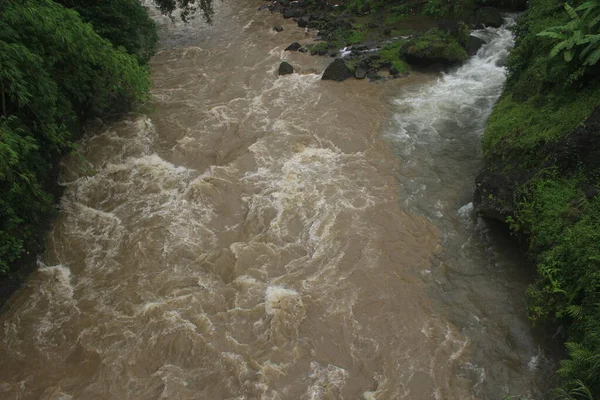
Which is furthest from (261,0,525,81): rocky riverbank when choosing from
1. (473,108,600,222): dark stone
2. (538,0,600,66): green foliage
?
(473,108,600,222): dark stone

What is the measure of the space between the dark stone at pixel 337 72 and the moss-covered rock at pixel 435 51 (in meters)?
3.05

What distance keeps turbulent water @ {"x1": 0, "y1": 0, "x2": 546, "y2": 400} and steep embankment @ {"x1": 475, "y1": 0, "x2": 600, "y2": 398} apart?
1071 millimetres

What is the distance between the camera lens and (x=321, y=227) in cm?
1274

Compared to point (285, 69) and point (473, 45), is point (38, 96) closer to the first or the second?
point (285, 69)

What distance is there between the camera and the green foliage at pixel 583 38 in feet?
37.2

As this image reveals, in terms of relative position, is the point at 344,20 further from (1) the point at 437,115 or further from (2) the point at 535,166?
(2) the point at 535,166

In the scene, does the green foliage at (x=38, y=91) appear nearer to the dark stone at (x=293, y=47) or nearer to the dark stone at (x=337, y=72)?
the dark stone at (x=337, y=72)

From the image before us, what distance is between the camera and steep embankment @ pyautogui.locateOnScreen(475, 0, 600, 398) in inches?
330

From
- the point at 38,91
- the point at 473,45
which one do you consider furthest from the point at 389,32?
the point at 38,91

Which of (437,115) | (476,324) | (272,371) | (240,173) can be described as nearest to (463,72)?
(437,115)

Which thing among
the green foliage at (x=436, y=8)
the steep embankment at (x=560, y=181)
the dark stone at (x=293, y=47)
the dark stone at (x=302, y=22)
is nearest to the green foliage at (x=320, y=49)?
the dark stone at (x=293, y=47)

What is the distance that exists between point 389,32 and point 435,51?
5.20 m

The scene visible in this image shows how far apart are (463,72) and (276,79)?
8.35 m

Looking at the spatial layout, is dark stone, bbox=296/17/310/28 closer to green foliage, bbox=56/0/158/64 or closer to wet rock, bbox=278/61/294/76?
wet rock, bbox=278/61/294/76
